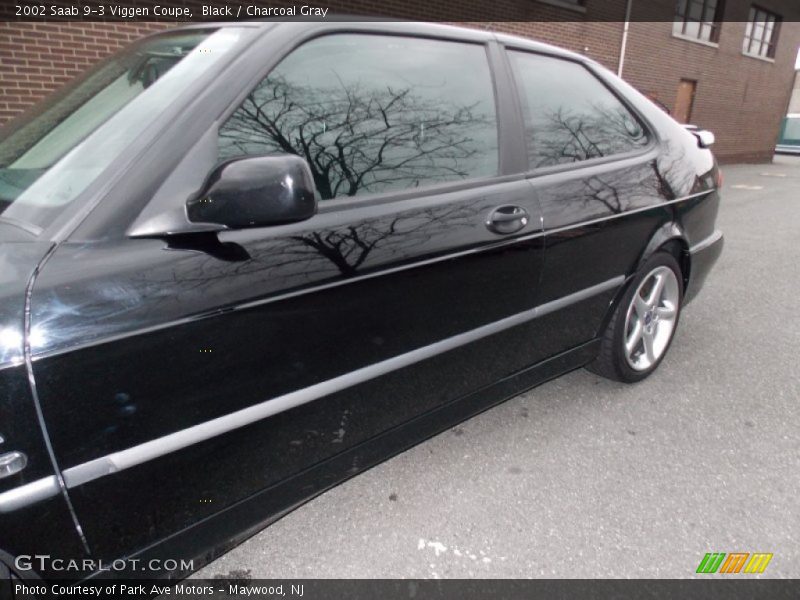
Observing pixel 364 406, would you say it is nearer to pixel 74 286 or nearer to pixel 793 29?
pixel 74 286

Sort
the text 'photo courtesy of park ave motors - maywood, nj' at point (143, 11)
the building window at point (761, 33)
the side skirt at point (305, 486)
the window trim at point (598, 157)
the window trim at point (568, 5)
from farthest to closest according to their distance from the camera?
the building window at point (761, 33) < the window trim at point (568, 5) < the text 'photo courtesy of park ave motors - maywood, nj' at point (143, 11) < the window trim at point (598, 157) < the side skirt at point (305, 486)

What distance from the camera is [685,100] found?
16.2 m

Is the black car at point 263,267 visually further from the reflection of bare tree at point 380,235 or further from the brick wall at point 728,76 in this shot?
the brick wall at point 728,76

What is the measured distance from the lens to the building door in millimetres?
15875

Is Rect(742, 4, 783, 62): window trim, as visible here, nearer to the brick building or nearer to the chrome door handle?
the brick building

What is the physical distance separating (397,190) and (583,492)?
4.84 ft

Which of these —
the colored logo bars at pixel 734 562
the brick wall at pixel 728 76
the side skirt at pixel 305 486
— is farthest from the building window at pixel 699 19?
the colored logo bars at pixel 734 562

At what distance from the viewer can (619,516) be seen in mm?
2090

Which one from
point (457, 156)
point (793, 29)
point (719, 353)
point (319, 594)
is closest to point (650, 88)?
point (793, 29)

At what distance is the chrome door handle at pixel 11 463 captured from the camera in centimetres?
107

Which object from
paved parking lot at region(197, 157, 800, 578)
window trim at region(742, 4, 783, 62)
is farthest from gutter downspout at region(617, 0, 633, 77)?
paved parking lot at region(197, 157, 800, 578)

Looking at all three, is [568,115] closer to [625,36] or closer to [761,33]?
[625,36]

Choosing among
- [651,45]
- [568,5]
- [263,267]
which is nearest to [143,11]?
[263,267]

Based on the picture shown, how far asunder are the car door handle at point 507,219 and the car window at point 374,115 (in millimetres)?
161
